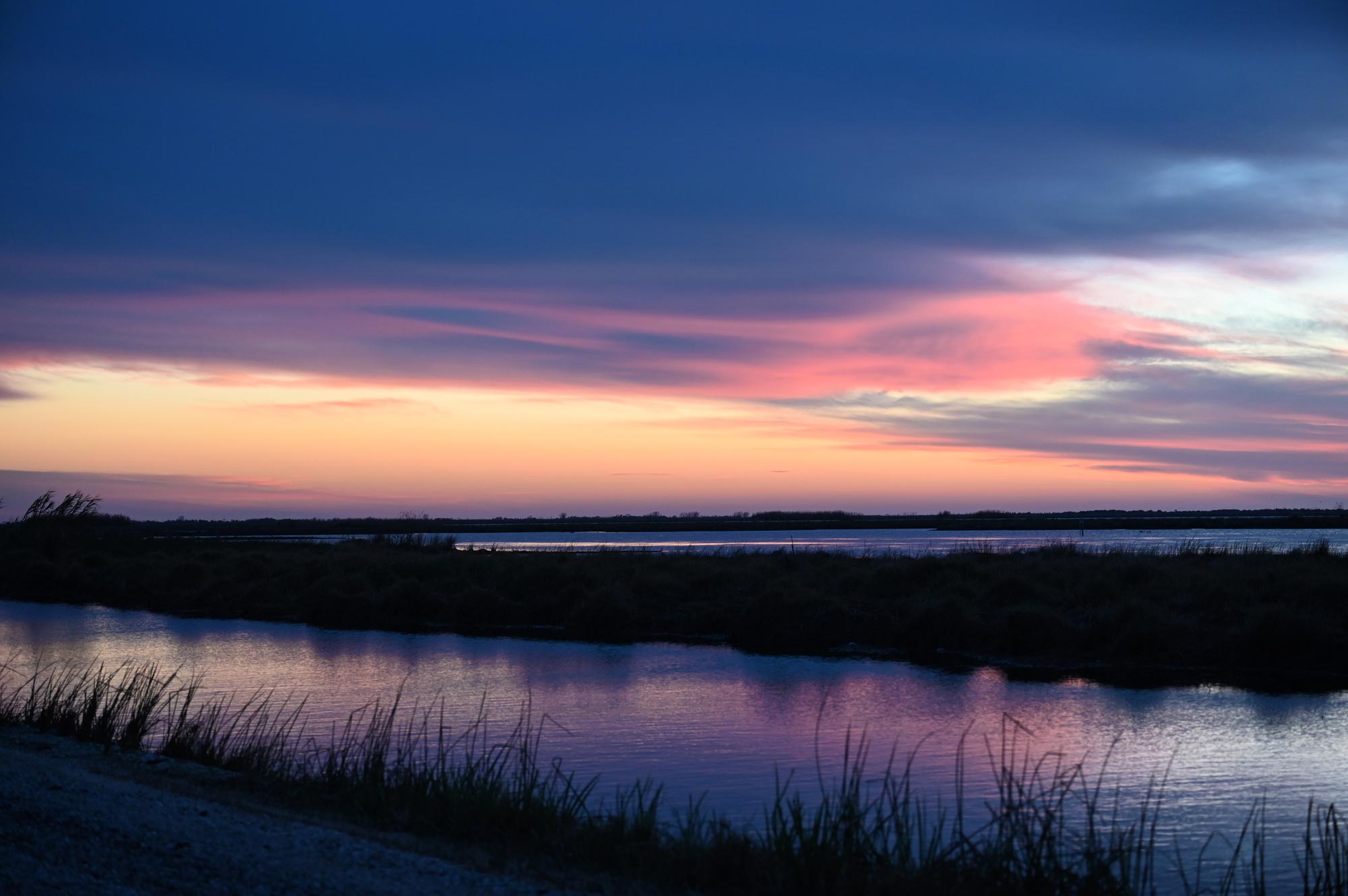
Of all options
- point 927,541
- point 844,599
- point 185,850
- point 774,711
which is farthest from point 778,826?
point 927,541

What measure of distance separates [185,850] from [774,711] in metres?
8.20

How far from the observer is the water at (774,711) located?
9398mm

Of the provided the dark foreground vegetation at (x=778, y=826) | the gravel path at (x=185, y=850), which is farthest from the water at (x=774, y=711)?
the gravel path at (x=185, y=850)

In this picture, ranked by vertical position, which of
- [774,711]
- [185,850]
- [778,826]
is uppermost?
[185,850]

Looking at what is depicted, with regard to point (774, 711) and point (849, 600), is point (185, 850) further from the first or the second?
point (849, 600)

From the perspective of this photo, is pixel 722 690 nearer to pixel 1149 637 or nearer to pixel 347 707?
pixel 347 707

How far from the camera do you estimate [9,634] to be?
2091 centimetres

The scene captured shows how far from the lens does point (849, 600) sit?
69.1ft

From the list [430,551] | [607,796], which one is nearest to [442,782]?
[607,796]

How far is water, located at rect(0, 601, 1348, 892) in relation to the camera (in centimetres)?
940

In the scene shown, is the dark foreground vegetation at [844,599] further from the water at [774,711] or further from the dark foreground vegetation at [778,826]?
the dark foreground vegetation at [778,826]

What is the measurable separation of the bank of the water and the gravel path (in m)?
12.4

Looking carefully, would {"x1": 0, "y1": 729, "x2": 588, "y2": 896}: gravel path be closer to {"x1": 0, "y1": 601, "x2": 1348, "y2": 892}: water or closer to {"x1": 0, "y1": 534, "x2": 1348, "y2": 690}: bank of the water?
{"x1": 0, "y1": 601, "x2": 1348, "y2": 892}: water

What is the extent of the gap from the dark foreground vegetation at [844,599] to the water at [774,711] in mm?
1789
